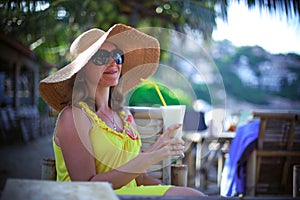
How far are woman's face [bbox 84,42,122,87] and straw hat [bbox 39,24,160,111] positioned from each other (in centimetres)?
5

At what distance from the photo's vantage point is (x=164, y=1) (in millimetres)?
11023

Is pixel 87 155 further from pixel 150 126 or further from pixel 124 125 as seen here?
pixel 150 126

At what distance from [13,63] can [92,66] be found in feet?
34.6

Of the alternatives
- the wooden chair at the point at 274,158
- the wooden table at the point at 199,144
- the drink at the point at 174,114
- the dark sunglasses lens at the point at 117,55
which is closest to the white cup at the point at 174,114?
the drink at the point at 174,114

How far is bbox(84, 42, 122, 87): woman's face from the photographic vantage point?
2.06 m

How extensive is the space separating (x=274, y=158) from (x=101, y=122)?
7.84 feet

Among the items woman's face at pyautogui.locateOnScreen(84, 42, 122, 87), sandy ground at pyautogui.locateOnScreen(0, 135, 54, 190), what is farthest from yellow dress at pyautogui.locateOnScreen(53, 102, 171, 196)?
sandy ground at pyautogui.locateOnScreen(0, 135, 54, 190)

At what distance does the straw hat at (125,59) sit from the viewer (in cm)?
203

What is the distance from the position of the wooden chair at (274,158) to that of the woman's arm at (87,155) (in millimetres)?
2241

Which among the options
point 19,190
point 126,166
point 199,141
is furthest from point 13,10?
point 19,190

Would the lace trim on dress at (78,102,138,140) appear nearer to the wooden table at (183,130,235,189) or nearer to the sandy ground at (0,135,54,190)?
the wooden table at (183,130,235,189)

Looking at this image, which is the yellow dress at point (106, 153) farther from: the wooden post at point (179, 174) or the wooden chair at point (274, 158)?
the wooden chair at point (274, 158)

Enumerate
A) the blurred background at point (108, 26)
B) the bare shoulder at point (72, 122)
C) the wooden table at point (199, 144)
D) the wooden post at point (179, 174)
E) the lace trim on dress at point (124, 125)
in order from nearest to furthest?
the bare shoulder at point (72, 122) → the lace trim on dress at point (124, 125) → the wooden post at point (179, 174) → the wooden table at point (199, 144) → the blurred background at point (108, 26)

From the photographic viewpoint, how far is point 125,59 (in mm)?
2463
